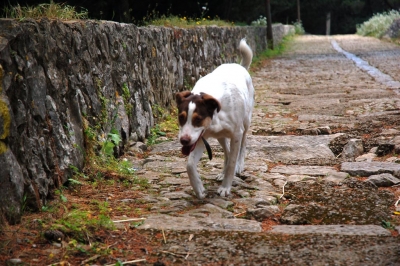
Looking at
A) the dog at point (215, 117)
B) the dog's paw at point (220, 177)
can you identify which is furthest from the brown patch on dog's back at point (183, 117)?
the dog's paw at point (220, 177)

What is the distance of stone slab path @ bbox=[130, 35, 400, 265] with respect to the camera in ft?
11.6

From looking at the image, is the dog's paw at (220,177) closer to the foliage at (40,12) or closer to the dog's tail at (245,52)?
the dog's tail at (245,52)

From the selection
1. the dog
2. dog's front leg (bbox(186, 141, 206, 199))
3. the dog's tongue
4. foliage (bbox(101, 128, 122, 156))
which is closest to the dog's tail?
the dog

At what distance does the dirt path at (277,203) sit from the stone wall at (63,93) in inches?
13.0

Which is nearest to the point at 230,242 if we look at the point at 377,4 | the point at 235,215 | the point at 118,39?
the point at 235,215

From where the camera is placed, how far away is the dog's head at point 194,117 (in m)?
4.36

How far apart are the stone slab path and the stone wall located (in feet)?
2.25

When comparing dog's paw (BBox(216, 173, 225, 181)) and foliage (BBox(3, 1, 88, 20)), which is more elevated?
foliage (BBox(3, 1, 88, 20))

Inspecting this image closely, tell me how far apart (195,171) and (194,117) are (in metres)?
0.56

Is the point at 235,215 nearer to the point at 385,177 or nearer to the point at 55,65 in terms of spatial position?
the point at 385,177

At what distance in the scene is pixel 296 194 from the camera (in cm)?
492

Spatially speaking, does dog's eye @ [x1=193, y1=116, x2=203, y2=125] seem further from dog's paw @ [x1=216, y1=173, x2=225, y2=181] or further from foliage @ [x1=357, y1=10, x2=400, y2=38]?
foliage @ [x1=357, y1=10, x2=400, y2=38]

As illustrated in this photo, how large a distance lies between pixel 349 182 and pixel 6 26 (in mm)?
3067

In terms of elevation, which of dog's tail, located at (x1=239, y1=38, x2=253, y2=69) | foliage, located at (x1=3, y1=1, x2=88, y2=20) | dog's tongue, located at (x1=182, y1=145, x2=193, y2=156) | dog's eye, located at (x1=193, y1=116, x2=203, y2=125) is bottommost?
dog's tongue, located at (x1=182, y1=145, x2=193, y2=156)
